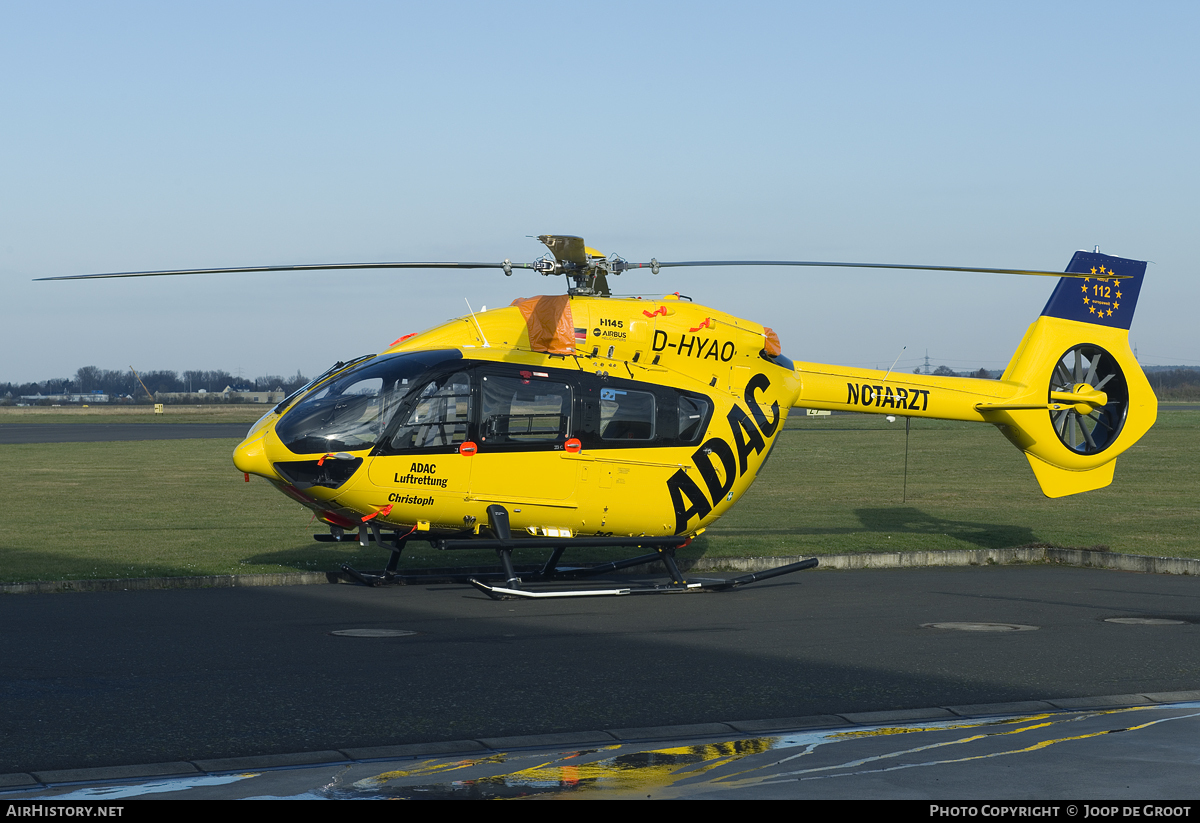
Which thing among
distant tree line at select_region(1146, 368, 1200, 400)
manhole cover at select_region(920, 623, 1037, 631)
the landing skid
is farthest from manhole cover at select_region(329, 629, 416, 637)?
distant tree line at select_region(1146, 368, 1200, 400)

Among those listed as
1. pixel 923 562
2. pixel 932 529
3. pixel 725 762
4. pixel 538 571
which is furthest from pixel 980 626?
pixel 932 529

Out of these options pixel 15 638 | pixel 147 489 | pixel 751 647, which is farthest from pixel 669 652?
pixel 147 489

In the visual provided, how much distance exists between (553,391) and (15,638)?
6167 mm

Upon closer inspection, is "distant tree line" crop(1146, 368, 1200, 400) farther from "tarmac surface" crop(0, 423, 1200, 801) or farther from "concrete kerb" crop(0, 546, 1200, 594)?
"tarmac surface" crop(0, 423, 1200, 801)

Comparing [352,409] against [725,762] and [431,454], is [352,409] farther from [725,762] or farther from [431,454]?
[725,762]

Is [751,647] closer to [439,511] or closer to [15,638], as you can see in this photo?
[439,511]

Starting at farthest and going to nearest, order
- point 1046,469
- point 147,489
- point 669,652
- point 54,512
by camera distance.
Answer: point 147,489 < point 54,512 < point 1046,469 < point 669,652

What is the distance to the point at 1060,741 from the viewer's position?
6.97 m

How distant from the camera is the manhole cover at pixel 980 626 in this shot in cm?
1129

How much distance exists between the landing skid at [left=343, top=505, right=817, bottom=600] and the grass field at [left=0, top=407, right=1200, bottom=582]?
147 centimetres

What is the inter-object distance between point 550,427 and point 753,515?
31.5 ft

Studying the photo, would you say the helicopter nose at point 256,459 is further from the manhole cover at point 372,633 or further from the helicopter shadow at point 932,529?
the helicopter shadow at point 932,529

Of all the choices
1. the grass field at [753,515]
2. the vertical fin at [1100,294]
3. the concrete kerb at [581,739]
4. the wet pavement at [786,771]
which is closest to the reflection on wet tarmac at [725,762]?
the wet pavement at [786,771]

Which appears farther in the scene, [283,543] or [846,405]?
[283,543]
